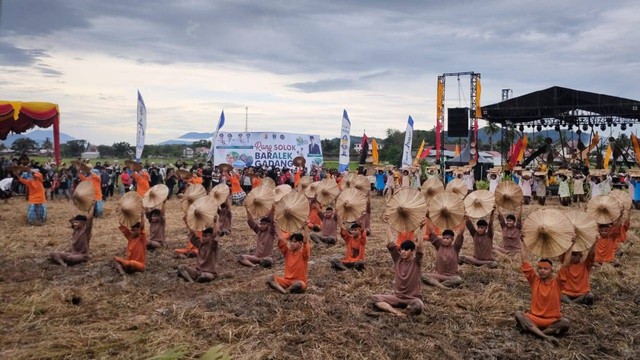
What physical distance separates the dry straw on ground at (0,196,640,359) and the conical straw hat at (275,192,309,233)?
1066 mm

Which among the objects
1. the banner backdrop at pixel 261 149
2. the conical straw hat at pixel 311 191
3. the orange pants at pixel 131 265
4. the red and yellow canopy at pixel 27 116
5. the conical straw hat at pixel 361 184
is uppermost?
the red and yellow canopy at pixel 27 116

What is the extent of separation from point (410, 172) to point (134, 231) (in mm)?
16919

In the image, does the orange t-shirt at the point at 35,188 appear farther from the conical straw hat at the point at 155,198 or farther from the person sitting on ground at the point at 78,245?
the person sitting on ground at the point at 78,245

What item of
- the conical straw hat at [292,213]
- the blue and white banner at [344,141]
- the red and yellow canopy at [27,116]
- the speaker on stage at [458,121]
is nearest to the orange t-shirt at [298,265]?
the conical straw hat at [292,213]

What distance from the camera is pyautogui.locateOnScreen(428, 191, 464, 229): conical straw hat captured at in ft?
34.7

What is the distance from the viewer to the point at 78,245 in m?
11.1

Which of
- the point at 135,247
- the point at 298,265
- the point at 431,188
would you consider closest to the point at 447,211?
the point at 298,265

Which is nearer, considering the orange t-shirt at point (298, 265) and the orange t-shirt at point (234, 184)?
the orange t-shirt at point (298, 265)

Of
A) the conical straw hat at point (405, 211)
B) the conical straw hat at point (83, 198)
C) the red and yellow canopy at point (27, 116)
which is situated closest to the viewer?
the conical straw hat at point (405, 211)

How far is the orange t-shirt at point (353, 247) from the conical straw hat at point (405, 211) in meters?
1.55

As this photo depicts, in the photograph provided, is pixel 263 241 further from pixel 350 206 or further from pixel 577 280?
pixel 577 280

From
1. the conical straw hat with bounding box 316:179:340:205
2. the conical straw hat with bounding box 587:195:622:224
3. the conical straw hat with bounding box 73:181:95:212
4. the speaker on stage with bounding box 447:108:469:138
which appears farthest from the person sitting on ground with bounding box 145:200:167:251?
the speaker on stage with bounding box 447:108:469:138

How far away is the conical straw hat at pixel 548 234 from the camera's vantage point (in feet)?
26.0

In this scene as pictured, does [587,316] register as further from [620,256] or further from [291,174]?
[291,174]
